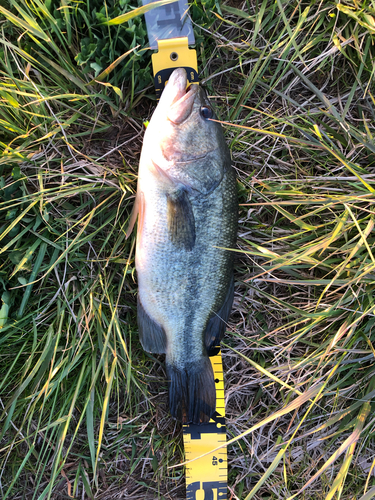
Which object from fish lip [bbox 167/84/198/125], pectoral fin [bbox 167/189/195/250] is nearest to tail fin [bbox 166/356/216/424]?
pectoral fin [bbox 167/189/195/250]

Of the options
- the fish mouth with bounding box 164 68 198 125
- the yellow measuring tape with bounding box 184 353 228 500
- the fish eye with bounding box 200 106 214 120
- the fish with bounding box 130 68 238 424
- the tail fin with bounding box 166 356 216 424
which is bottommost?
the yellow measuring tape with bounding box 184 353 228 500

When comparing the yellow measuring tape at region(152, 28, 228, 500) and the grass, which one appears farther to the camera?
the yellow measuring tape at region(152, 28, 228, 500)

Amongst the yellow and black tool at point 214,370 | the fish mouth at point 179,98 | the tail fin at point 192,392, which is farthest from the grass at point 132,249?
the fish mouth at point 179,98

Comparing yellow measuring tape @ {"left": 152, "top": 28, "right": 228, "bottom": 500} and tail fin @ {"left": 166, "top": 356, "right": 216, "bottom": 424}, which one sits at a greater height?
tail fin @ {"left": 166, "top": 356, "right": 216, "bottom": 424}

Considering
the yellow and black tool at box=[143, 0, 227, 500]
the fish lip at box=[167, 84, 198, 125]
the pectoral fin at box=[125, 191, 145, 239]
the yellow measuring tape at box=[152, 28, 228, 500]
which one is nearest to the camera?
the fish lip at box=[167, 84, 198, 125]

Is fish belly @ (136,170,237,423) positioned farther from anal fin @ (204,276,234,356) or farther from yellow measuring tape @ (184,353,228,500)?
yellow measuring tape @ (184,353,228,500)

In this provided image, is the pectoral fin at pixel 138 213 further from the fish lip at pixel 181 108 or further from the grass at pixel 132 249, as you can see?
the fish lip at pixel 181 108

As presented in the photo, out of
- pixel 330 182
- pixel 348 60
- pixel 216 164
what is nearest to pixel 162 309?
pixel 216 164
